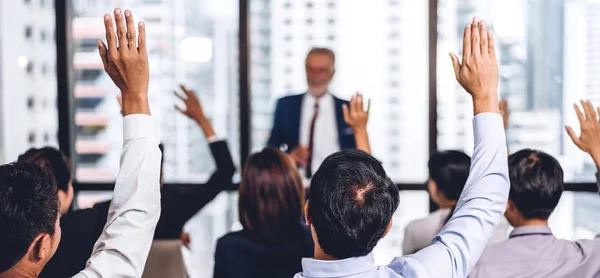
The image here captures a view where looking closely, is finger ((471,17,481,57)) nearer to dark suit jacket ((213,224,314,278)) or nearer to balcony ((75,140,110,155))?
dark suit jacket ((213,224,314,278))

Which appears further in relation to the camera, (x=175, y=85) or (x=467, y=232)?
(x=175, y=85)

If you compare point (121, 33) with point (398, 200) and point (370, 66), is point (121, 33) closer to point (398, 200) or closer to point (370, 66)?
point (398, 200)

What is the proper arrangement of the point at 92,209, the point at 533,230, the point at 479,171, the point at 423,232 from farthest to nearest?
the point at 423,232
the point at 92,209
the point at 533,230
the point at 479,171

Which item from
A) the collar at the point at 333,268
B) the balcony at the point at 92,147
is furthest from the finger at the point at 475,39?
the balcony at the point at 92,147

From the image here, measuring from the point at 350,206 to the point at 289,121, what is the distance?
2.62 metres

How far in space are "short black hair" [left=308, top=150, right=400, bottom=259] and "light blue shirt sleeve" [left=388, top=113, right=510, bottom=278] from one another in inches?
3.9

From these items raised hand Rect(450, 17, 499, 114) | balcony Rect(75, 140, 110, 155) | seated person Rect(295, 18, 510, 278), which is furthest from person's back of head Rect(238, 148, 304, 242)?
balcony Rect(75, 140, 110, 155)

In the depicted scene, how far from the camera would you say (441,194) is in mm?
2502

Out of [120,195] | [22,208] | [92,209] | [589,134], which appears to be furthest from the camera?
[589,134]

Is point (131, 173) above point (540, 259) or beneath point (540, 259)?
above

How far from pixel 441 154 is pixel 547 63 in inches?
63.9

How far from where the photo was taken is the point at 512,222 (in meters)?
1.92

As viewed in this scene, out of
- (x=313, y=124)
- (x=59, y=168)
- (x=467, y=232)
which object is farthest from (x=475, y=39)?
(x=313, y=124)

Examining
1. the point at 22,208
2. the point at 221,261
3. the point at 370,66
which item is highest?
the point at 370,66
